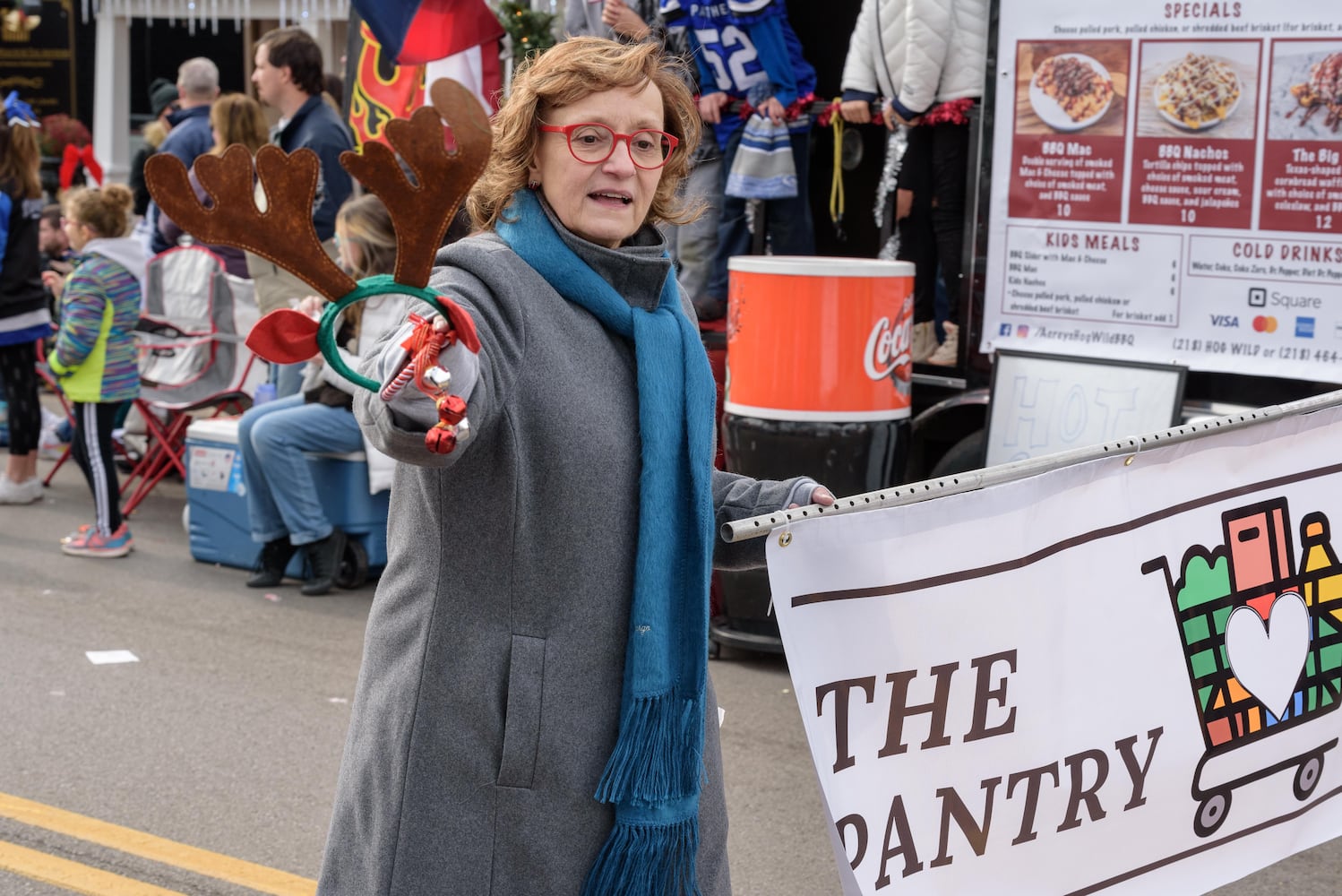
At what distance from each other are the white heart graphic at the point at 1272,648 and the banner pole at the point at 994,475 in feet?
1.18

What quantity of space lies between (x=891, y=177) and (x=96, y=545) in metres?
3.94

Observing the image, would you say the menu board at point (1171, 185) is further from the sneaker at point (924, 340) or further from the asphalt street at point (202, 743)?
the asphalt street at point (202, 743)

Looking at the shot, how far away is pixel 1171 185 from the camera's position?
571 centimetres

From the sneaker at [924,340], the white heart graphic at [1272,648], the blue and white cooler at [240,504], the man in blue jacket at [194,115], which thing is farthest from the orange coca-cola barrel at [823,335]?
the man in blue jacket at [194,115]

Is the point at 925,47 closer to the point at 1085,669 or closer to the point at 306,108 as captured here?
the point at 306,108

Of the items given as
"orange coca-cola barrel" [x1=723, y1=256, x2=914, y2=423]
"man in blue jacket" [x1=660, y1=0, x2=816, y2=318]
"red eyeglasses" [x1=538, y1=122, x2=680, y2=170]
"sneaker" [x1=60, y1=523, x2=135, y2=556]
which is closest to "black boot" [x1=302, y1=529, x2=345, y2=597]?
"sneaker" [x1=60, y1=523, x2=135, y2=556]

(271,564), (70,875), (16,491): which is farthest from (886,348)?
(16,491)

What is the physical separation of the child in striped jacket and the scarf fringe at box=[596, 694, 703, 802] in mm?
5599

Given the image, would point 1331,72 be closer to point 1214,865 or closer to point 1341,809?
point 1341,809

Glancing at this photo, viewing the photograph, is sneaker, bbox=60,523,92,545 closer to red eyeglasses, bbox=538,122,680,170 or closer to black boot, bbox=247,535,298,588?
black boot, bbox=247,535,298,588

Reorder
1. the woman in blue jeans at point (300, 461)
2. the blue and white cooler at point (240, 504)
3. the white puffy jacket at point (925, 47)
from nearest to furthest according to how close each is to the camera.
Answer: the white puffy jacket at point (925, 47) → the woman in blue jeans at point (300, 461) → the blue and white cooler at point (240, 504)

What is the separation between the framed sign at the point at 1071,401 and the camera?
18.8ft

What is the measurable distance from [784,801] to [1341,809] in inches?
66.9

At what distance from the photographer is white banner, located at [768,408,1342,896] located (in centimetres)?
265
